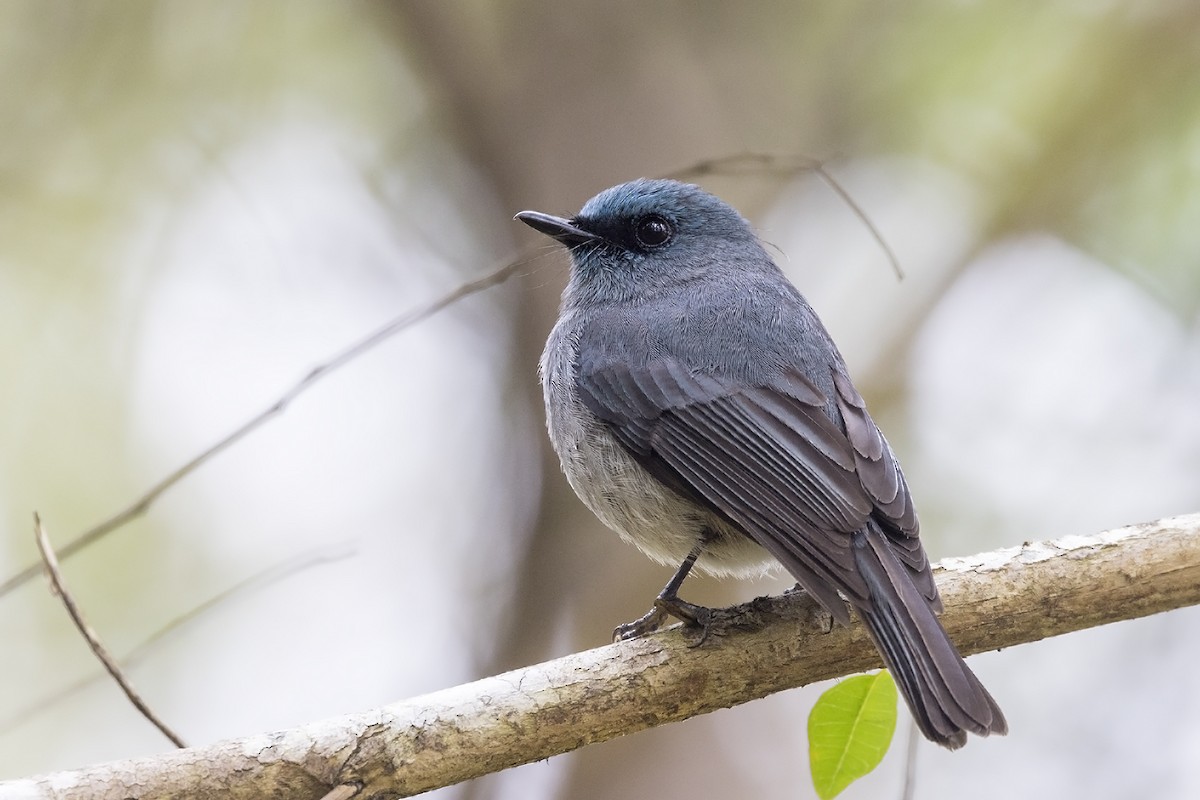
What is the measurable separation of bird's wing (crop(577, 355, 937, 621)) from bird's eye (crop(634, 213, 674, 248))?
2.32 ft

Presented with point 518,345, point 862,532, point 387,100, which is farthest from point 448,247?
point 862,532

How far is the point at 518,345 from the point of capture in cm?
584

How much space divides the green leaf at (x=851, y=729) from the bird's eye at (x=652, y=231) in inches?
77.0

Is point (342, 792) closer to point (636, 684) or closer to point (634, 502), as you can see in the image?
point (636, 684)

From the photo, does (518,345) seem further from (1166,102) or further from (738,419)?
(1166,102)

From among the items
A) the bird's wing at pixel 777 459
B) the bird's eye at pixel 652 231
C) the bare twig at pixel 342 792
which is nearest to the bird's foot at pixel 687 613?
the bird's wing at pixel 777 459

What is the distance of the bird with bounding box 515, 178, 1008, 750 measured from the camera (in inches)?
113

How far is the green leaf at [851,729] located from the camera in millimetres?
2748

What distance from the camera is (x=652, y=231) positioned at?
4207mm

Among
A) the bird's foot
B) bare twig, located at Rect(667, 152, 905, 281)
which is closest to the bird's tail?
the bird's foot

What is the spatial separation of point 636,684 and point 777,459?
2.55 feet

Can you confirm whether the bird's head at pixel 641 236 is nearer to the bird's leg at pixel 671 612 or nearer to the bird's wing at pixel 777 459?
the bird's wing at pixel 777 459

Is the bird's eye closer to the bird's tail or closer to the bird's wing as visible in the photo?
the bird's wing

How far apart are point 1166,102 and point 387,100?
432cm
